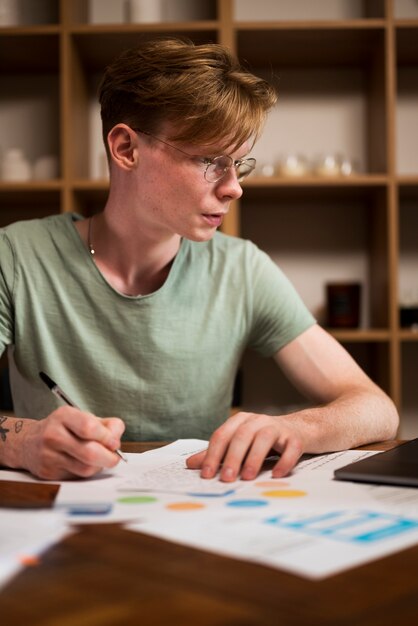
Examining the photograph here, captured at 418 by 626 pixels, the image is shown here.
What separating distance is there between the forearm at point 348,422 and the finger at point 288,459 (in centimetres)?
8

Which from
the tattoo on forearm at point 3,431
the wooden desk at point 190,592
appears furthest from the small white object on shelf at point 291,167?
the wooden desk at point 190,592

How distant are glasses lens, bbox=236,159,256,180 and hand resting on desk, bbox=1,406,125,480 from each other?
65 centimetres

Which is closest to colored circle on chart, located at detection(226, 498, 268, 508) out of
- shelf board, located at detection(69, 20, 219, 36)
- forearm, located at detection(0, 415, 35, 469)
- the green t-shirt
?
forearm, located at detection(0, 415, 35, 469)

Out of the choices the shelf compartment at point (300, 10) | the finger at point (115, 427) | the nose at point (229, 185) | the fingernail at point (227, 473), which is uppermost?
the shelf compartment at point (300, 10)

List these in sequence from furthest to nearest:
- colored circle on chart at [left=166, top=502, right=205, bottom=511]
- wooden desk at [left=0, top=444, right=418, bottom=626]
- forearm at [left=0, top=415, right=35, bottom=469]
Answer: forearm at [left=0, top=415, right=35, bottom=469]
colored circle on chart at [left=166, top=502, right=205, bottom=511]
wooden desk at [left=0, top=444, right=418, bottom=626]

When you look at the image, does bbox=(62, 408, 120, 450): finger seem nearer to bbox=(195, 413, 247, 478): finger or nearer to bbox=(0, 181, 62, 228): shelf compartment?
bbox=(195, 413, 247, 478): finger

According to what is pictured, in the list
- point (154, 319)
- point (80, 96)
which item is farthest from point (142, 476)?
point (80, 96)

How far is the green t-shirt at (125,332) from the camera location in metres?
1.40

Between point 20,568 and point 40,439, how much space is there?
14.1 inches

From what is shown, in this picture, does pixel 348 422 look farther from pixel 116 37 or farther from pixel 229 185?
pixel 116 37

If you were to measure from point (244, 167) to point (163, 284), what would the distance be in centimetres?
28

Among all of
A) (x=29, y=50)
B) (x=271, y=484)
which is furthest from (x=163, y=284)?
(x=29, y=50)

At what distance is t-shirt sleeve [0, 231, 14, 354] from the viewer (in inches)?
54.6

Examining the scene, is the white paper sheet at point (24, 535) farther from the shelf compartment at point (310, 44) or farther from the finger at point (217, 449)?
the shelf compartment at point (310, 44)
